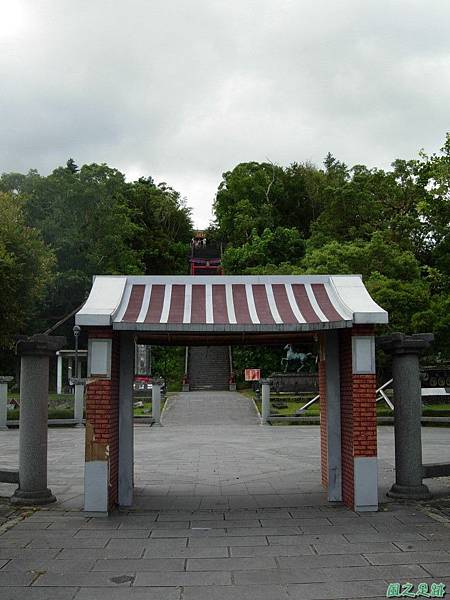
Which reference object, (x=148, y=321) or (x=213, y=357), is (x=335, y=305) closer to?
(x=148, y=321)

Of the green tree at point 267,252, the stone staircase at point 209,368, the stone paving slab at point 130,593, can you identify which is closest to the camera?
the stone paving slab at point 130,593

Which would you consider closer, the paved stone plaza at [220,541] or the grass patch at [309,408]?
the paved stone plaza at [220,541]

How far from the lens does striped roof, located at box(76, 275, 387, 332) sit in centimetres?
850

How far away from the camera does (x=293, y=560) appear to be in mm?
6398

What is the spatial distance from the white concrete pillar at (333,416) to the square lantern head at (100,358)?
3.24 meters

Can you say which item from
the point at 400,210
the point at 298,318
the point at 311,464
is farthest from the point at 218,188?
the point at 298,318

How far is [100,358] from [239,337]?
2.31m

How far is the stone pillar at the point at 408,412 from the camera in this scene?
9500 mm

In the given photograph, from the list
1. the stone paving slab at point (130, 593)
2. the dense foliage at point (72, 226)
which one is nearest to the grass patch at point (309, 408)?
the dense foliage at point (72, 226)

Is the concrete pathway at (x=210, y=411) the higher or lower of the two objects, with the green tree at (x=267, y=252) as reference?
lower

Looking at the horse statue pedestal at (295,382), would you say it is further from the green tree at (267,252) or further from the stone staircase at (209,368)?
the green tree at (267,252)

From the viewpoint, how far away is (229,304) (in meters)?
9.34

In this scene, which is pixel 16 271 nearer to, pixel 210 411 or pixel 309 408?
pixel 210 411

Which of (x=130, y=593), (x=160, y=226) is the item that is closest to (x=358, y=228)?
(x=160, y=226)
